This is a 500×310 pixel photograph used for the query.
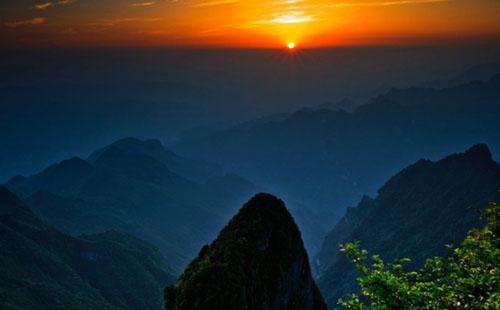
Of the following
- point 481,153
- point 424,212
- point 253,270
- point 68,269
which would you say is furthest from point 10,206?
point 481,153

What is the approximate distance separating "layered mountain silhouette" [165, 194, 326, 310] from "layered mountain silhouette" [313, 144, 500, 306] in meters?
67.5

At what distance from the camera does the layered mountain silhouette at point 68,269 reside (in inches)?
3531

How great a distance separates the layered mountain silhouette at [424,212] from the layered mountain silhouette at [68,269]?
64086mm

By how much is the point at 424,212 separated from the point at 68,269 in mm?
118208

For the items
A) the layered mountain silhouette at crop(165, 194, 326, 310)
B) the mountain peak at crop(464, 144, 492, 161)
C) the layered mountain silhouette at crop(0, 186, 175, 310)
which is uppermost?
the layered mountain silhouette at crop(165, 194, 326, 310)

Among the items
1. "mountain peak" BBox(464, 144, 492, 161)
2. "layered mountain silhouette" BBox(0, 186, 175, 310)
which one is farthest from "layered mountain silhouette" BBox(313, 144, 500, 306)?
"layered mountain silhouette" BBox(0, 186, 175, 310)

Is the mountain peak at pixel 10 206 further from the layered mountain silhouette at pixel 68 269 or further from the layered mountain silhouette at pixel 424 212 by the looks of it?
the layered mountain silhouette at pixel 424 212

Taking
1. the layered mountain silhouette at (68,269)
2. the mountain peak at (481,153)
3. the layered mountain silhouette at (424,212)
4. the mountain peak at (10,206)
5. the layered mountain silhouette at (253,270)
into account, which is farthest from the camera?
the mountain peak at (10,206)

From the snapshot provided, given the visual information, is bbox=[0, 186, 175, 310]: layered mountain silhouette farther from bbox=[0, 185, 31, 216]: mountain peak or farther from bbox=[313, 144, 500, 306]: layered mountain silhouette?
bbox=[313, 144, 500, 306]: layered mountain silhouette

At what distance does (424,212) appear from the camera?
→ 4724 inches

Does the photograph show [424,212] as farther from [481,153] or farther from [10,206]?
[10,206]

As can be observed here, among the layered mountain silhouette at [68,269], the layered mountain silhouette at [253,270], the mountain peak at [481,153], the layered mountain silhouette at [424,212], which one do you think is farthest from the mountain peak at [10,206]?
the mountain peak at [481,153]

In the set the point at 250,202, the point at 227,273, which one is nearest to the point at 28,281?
the point at 250,202

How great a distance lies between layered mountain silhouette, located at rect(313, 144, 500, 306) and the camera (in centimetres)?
10025
